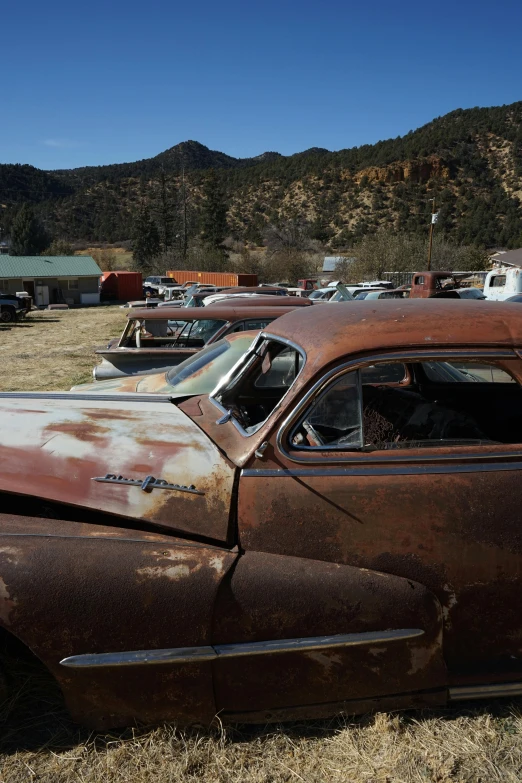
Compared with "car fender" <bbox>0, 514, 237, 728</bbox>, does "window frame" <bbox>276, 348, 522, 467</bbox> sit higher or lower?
higher

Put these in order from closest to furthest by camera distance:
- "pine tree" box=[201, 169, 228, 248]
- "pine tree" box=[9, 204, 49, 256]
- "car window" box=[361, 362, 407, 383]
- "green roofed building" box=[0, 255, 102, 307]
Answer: "car window" box=[361, 362, 407, 383], "green roofed building" box=[0, 255, 102, 307], "pine tree" box=[201, 169, 228, 248], "pine tree" box=[9, 204, 49, 256]

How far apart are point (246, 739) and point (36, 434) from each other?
5.19ft

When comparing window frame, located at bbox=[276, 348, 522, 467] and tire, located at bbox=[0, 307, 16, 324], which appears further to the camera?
tire, located at bbox=[0, 307, 16, 324]

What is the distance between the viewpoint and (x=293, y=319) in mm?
3068

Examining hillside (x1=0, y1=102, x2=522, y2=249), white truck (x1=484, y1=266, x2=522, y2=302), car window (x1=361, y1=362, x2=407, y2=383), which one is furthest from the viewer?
hillside (x1=0, y1=102, x2=522, y2=249)

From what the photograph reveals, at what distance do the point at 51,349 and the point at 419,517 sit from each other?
632 inches

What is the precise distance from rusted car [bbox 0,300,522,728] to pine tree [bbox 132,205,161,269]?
6351 cm

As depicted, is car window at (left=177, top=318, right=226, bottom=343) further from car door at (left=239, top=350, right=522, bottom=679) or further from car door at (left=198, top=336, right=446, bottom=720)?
car door at (left=198, top=336, right=446, bottom=720)

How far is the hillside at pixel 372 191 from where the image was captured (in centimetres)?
6384

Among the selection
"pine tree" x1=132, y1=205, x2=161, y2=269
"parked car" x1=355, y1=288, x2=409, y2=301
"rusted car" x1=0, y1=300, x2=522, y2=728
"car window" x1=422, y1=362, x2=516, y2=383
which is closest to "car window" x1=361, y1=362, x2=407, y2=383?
"car window" x1=422, y1=362, x2=516, y2=383

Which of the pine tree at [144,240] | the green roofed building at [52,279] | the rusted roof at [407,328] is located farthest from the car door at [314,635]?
the pine tree at [144,240]

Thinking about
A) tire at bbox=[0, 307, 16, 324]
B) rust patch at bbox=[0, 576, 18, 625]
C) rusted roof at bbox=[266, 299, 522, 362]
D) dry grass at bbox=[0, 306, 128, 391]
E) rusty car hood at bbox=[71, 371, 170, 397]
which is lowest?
dry grass at bbox=[0, 306, 128, 391]

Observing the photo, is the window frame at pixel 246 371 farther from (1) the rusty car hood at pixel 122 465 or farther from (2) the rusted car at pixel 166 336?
(2) the rusted car at pixel 166 336

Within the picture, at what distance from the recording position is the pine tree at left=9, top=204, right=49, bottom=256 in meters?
70.5
